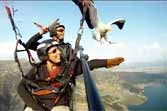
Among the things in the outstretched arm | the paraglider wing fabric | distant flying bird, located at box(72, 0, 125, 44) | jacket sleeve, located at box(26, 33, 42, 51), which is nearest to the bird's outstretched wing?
distant flying bird, located at box(72, 0, 125, 44)

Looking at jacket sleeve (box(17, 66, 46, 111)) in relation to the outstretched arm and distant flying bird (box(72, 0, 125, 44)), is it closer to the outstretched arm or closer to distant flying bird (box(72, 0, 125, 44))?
the outstretched arm

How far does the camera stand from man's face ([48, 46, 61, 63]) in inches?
330

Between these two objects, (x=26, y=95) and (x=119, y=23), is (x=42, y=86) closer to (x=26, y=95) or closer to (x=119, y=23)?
(x=26, y=95)

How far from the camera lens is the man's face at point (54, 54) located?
8.39 m

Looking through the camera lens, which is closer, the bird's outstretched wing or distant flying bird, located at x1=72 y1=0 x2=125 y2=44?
distant flying bird, located at x1=72 y1=0 x2=125 y2=44

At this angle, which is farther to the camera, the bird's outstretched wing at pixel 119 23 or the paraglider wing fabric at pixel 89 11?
the bird's outstretched wing at pixel 119 23

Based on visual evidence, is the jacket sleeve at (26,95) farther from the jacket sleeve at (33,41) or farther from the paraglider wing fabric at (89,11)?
the paraglider wing fabric at (89,11)

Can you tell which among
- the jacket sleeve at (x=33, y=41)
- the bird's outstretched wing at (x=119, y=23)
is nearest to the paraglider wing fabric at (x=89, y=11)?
the bird's outstretched wing at (x=119, y=23)

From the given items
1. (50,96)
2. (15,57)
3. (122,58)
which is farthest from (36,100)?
(122,58)

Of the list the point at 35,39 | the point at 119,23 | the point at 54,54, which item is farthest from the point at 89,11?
the point at 35,39

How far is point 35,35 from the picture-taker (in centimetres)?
861

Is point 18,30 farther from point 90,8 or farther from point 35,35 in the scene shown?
point 90,8

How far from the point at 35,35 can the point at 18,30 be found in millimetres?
484

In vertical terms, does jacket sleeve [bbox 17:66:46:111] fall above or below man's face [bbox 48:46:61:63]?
below
